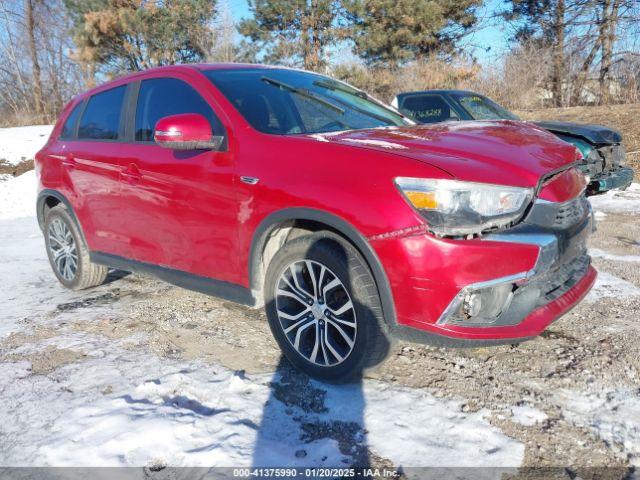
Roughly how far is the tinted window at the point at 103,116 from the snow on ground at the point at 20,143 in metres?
12.3

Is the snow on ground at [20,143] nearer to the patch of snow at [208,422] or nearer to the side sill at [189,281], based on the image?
the side sill at [189,281]

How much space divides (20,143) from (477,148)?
17.5 metres

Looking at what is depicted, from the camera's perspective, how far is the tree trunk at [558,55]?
60.6 ft

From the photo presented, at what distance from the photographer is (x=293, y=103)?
11.2 feet

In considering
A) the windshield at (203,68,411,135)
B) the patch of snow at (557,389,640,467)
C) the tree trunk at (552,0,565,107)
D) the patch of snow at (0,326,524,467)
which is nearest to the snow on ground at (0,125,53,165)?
the windshield at (203,68,411,135)

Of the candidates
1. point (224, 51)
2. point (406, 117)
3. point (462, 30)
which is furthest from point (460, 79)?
point (406, 117)

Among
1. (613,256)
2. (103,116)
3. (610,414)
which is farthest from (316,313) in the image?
(613,256)

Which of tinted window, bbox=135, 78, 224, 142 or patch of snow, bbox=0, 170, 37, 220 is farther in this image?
patch of snow, bbox=0, 170, 37, 220

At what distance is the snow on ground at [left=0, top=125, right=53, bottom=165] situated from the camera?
50.1 feet

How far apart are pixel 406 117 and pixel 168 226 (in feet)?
6.47

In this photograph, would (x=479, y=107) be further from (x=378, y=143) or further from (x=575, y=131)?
(x=378, y=143)

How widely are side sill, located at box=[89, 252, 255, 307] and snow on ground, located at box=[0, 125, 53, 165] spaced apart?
13.0 meters

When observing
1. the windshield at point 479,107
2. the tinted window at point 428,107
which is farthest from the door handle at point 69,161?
the windshield at point 479,107

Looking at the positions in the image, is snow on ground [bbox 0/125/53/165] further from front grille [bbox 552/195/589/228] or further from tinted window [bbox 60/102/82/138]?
front grille [bbox 552/195/589/228]
